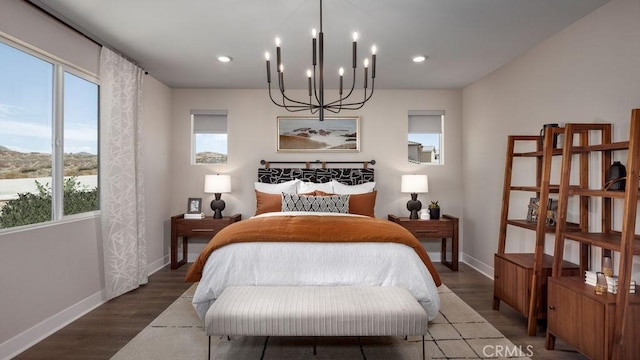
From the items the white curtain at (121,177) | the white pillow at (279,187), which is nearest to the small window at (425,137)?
the white pillow at (279,187)

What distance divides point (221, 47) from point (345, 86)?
6.39ft

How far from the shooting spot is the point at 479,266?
15.2ft

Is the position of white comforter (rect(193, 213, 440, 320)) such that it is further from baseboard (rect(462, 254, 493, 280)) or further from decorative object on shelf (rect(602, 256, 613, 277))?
baseboard (rect(462, 254, 493, 280))

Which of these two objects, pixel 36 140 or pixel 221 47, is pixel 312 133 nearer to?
pixel 221 47

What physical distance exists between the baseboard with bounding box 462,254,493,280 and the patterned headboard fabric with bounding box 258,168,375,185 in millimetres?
1676

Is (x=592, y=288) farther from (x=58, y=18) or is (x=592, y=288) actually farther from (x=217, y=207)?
(x=58, y=18)

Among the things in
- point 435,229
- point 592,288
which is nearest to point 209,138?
point 435,229

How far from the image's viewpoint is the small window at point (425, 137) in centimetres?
522

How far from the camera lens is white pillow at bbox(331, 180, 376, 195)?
4617 millimetres

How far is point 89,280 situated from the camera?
10.7ft

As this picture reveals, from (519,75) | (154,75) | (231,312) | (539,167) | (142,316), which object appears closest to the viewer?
(231,312)

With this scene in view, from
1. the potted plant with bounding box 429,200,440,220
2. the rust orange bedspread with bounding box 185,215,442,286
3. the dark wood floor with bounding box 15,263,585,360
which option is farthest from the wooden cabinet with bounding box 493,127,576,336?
the potted plant with bounding box 429,200,440,220

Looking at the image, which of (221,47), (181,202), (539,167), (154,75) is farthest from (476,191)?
(154,75)

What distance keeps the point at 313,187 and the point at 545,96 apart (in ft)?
8.65
